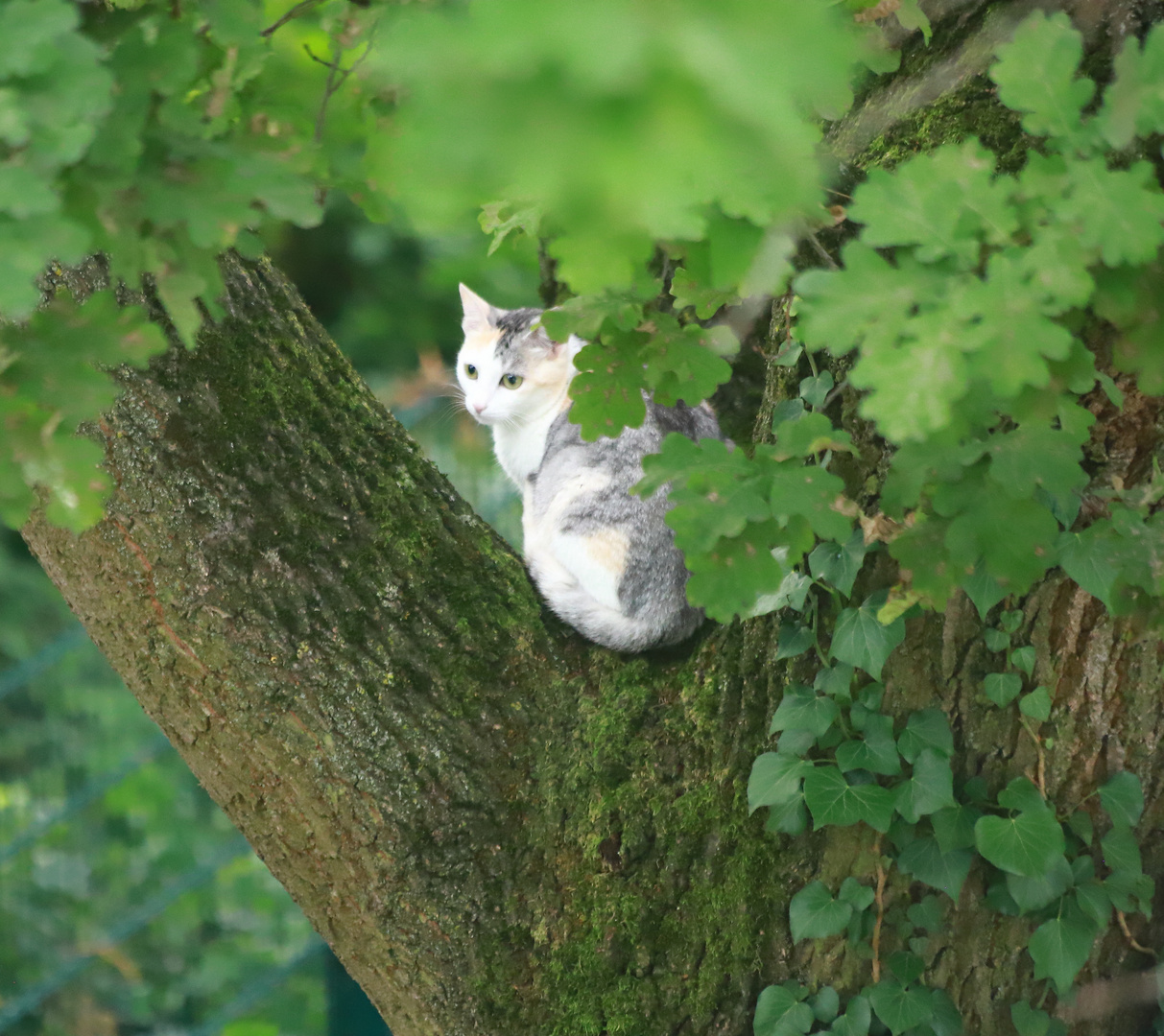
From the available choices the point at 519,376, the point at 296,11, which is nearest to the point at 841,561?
the point at 296,11

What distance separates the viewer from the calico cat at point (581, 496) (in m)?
2.34

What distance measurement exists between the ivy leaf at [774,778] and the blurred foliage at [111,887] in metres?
2.42

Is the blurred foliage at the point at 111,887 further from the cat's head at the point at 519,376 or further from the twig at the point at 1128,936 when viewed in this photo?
the twig at the point at 1128,936

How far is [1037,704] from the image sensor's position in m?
1.68

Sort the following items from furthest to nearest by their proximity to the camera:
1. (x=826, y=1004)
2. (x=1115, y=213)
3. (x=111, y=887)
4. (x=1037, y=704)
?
(x=111, y=887) → (x=826, y=1004) → (x=1037, y=704) → (x=1115, y=213)

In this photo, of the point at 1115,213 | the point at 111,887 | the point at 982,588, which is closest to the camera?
the point at 1115,213

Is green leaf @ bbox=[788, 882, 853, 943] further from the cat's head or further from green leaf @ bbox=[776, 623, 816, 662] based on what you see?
the cat's head

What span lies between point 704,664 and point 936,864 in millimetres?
553

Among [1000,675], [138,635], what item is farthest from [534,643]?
[1000,675]

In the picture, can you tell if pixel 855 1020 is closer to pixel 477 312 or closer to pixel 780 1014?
pixel 780 1014

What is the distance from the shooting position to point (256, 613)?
1846 mm

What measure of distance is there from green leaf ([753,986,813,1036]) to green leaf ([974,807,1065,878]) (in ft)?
1.34

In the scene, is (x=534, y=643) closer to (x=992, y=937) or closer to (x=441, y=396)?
(x=992, y=937)

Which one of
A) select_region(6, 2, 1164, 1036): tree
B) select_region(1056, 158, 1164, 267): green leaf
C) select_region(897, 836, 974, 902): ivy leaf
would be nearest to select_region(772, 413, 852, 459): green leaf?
select_region(6, 2, 1164, 1036): tree
